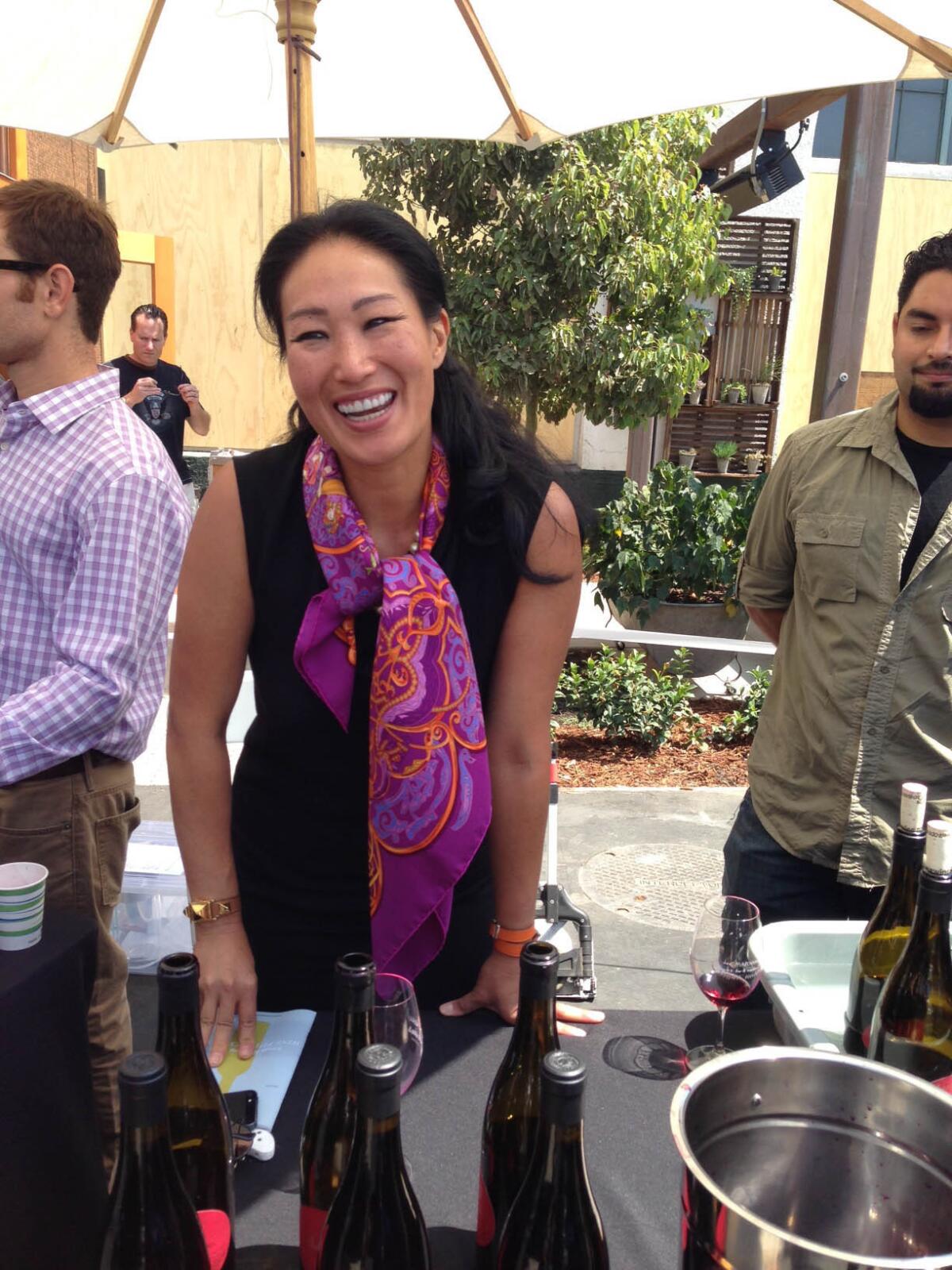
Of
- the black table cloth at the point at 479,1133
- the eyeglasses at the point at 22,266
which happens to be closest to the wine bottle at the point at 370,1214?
the black table cloth at the point at 479,1133

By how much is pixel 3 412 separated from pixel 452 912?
4.96 feet

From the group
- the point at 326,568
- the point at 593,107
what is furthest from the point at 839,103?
the point at 326,568

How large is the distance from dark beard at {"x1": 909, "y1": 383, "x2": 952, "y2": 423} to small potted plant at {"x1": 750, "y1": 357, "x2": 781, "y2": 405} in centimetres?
960

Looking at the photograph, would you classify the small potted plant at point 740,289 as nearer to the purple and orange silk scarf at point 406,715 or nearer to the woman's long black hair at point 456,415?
the woman's long black hair at point 456,415

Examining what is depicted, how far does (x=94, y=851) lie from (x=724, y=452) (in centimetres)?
959

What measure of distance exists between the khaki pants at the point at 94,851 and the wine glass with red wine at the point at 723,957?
1.31 metres

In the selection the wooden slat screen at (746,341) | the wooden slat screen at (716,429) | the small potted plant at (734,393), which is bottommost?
the wooden slat screen at (716,429)

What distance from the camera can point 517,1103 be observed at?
1189 millimetres

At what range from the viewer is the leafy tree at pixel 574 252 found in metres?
6.81

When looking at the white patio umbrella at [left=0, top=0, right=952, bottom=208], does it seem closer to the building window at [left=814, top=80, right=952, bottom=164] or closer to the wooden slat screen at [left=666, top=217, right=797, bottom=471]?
the wooden slat screen at [left=666, top=217, right=797, bottom=471]

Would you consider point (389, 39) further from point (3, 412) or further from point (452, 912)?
point (452, 912)

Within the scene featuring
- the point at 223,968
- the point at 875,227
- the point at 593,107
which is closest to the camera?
the point at 223,968

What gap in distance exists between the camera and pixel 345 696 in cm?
171

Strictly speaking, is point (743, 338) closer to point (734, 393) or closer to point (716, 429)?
point (734, 393)
